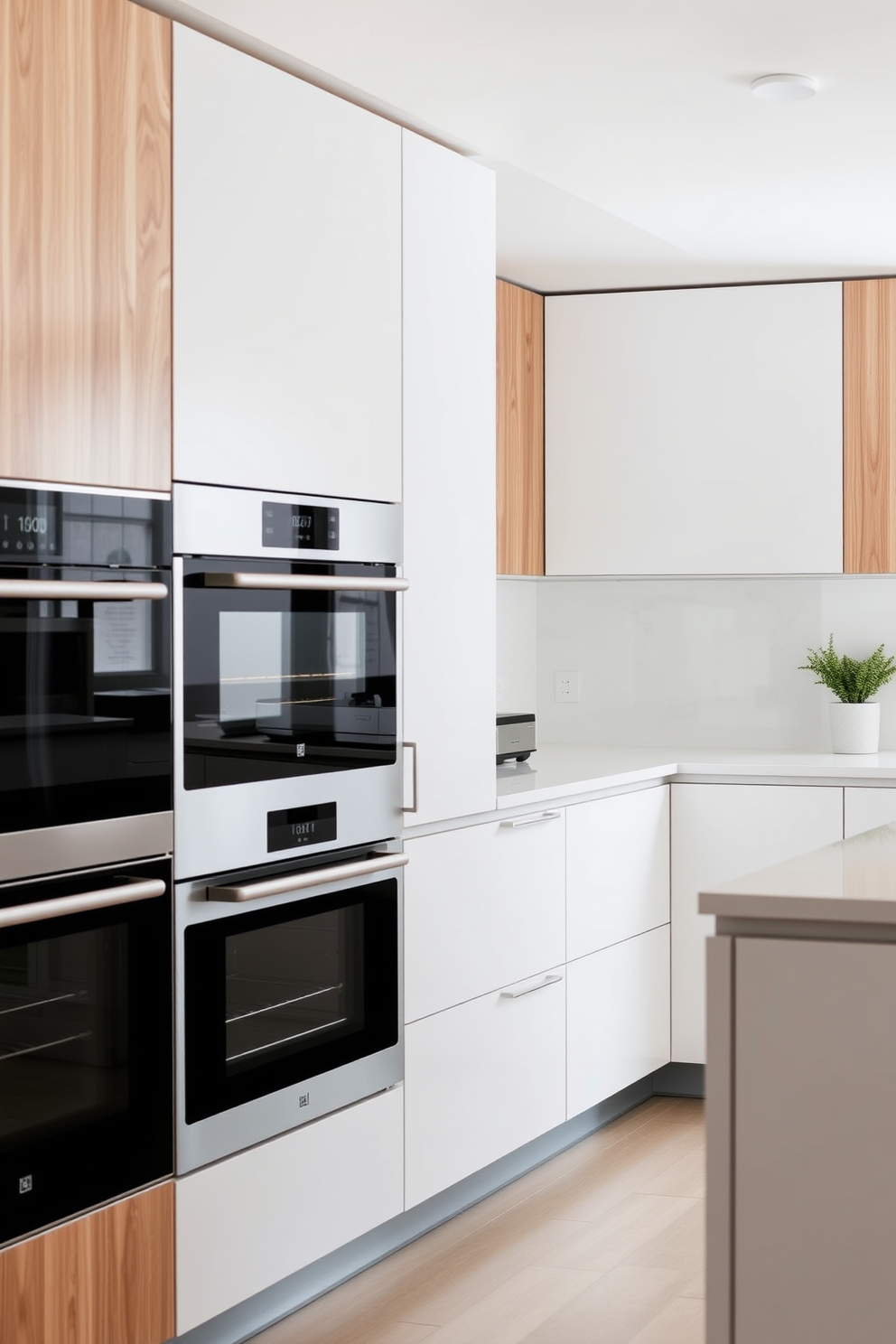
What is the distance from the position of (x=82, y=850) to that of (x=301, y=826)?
0.54 m

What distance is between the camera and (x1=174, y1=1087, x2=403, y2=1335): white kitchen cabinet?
8.10 feet

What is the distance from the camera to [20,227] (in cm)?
212

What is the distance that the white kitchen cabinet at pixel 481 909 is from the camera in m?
3.04

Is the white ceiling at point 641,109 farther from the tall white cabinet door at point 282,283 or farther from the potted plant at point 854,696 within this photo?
the potted plant at point 854,696

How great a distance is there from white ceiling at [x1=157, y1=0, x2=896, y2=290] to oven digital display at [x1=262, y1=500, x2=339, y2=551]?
31.4 inches

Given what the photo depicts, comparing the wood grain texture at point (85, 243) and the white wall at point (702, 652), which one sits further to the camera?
the white wall at point (702, 652)

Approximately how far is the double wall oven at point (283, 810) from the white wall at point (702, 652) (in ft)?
6.32

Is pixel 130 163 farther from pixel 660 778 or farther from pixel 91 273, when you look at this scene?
pixel 660 778

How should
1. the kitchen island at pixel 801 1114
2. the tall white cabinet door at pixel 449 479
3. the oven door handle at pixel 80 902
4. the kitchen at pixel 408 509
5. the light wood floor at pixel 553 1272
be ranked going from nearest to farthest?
the kitchen island at pixel 801 1114, the oven door handle at pixel 80 902, the kitchen at pixel 408 509, the light wood floor at pixel 553 1272, the tall white cabinet door at pixel 449 479

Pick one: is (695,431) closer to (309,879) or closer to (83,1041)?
(309,879)

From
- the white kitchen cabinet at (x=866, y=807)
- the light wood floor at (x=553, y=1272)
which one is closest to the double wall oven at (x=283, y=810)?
the light wood floor at (x=553, y=1272)

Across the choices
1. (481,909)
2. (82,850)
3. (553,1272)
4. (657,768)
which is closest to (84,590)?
(82,850)

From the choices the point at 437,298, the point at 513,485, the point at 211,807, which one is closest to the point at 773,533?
the point at 513,485

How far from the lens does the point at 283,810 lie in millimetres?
2633
